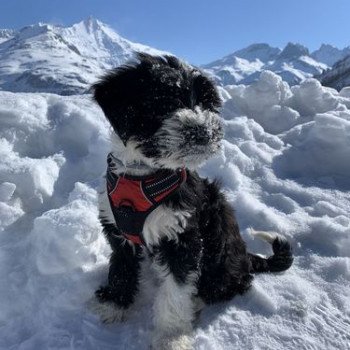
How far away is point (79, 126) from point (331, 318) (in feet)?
14.5

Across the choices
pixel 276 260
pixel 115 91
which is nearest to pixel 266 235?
pixel 276 260

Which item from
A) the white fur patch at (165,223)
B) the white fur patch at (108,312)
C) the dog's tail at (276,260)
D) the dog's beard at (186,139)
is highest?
the dog's beard at (186,139)

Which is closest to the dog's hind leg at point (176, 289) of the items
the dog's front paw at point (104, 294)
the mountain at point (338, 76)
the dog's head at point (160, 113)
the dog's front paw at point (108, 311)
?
the dog's front paw at point (108, 311)

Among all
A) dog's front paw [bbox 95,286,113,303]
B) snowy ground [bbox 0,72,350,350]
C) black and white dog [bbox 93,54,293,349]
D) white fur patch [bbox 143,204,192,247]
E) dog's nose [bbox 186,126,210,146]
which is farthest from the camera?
Answer: dog's front paw [bbox 95,286,113,303]

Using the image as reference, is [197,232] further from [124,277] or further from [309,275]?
[309,275]

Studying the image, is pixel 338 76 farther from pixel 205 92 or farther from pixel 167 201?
pixel 167 201

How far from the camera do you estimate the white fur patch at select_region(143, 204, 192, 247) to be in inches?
130

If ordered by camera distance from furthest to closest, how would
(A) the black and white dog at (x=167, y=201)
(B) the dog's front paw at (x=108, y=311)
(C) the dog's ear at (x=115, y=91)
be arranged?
(B) the dog's front paw at (x=108, y=311) → (C) the dog's ear at (x=115, y=91) → (A) the black and white dog at (x=167, y=201)

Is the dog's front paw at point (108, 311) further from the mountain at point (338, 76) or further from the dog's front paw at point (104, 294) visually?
the mountain at point (338, 76)

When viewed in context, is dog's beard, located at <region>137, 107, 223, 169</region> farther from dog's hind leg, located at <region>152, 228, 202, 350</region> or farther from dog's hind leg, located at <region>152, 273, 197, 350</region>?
dog's hind leg, located at <region>152, 273, 197, 350</region>

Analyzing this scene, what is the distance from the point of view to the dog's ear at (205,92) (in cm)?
334

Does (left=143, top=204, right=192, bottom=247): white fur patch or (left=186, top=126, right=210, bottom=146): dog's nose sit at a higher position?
(left=186, top=126, right=210, bottom=146): dog's nose

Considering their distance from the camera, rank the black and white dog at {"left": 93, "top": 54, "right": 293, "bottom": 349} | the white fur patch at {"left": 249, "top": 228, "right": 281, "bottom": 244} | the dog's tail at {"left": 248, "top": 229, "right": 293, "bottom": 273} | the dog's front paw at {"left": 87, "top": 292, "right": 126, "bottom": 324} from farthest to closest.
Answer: the white fur patch at {"left": 249, "top": 228, "right": 281, "bottom": 244} → the dog's tail at {"left": 248, "top": 229, "right": 293, "bottom": 273} → the dog's front paw at {"left": 87, "top": 292, "right": 126, "bottom": 324} → the black and white dog at {"left": 93, "top": 54, "right": 293, "bottom": 349}

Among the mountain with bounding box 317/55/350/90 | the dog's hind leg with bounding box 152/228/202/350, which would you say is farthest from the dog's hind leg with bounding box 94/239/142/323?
the mountain with bounding box 317/55/350/90
